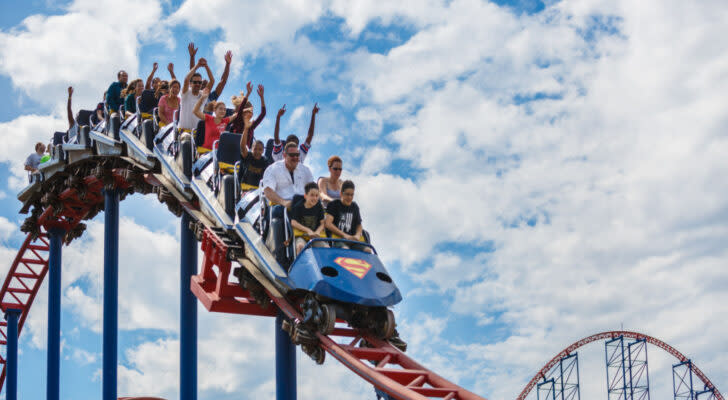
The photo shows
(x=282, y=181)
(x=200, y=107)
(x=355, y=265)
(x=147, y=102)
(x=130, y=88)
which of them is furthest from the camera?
(x=130, y=88)

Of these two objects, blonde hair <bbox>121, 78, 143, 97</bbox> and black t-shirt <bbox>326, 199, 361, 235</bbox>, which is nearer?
black t-shirt <bbox>326, 199, 361, 235</bbox>

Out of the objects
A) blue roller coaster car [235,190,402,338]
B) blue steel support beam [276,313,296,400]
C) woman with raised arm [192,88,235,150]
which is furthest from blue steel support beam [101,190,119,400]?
blue roller coaster car [235,190,402,338]

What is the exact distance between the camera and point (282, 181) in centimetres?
719

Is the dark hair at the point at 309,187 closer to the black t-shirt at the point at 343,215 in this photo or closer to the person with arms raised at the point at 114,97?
the black t-shirt at the point at 343,215

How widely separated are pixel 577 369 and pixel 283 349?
584 inches

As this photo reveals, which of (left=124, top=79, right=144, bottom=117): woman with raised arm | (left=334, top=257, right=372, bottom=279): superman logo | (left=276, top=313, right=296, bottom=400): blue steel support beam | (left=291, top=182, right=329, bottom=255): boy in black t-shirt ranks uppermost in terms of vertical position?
(left=124, top=79, right=144, bottom=117): woman with raised arm

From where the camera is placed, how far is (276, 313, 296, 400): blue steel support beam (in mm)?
8492

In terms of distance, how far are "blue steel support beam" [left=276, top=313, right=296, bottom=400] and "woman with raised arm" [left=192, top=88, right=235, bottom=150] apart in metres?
1.96

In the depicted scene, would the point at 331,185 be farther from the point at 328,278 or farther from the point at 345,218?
the point at 328,278

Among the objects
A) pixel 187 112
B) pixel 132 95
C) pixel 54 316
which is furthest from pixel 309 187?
pixel 54 316

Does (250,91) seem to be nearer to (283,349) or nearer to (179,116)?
(179,116)

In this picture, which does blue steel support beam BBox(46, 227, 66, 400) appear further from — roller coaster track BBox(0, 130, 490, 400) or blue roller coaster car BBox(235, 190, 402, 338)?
blue roller coaster car BBox(235, 190, 402, 338)

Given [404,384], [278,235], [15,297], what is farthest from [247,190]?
[15,297]

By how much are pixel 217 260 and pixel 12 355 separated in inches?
348
